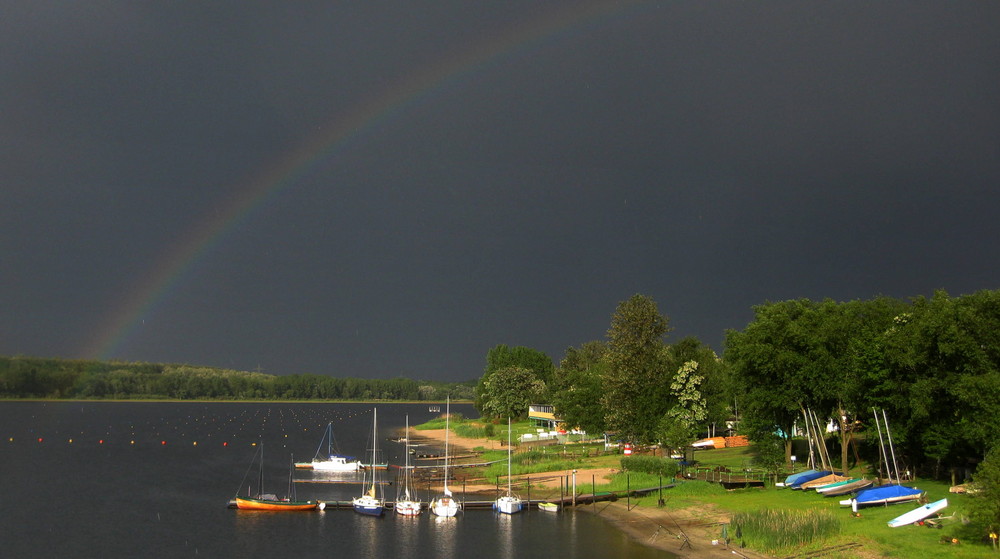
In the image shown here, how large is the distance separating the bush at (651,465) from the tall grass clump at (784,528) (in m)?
19.6

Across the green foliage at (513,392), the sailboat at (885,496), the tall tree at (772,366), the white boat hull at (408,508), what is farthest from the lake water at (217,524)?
the green foliage at (513,392)

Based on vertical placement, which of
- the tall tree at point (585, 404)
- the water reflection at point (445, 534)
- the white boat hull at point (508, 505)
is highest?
the tall tree at point (585, 404)

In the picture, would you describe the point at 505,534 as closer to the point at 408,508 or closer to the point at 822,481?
the point at 408,508

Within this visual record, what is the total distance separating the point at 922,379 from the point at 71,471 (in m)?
106

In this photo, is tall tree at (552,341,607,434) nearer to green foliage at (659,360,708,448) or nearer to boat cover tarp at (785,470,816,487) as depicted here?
green foliage at (659,360,708,448)

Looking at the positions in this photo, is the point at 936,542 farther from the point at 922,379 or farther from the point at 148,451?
the point at 148,451

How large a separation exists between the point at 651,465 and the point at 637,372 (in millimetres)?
17555

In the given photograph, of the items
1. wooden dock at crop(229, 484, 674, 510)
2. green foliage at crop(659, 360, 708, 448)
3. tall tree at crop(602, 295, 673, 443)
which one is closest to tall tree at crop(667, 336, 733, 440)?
green foliage at crop(659, 360, 708, 448)

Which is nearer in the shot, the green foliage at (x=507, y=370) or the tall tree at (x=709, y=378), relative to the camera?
the tall tree at (x=709, y=378)

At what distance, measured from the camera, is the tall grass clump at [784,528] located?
45.8 metres

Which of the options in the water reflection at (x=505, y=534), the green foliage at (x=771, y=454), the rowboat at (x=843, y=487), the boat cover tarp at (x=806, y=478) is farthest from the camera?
the green foliage at (x=771, y=454)

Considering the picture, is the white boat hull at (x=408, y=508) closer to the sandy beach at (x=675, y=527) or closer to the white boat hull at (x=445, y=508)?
the white boat hull at (x=445, y=508)

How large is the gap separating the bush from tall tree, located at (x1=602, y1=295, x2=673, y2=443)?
12.1 m

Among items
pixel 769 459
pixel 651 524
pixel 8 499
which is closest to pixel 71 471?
pixel 8 499
